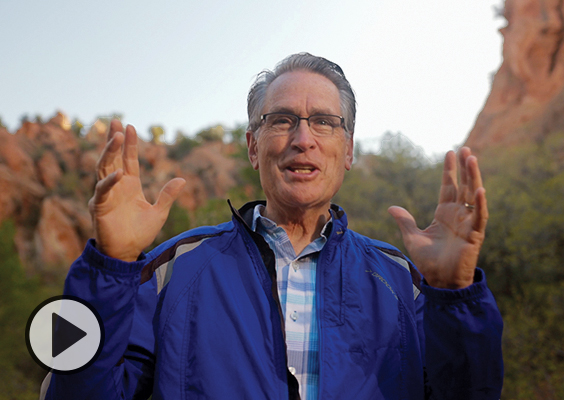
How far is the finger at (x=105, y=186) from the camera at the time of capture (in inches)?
58.7

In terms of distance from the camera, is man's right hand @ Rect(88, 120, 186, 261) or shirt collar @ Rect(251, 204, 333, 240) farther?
shirt collar @ Rect(251, 204, 333, 240)

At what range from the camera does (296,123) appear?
7.80 ft

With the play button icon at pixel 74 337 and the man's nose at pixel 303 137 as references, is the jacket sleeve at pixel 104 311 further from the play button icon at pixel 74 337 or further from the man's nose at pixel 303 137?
the man's nose at pixel 303 137

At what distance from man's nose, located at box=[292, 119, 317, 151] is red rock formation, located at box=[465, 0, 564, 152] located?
107 feet

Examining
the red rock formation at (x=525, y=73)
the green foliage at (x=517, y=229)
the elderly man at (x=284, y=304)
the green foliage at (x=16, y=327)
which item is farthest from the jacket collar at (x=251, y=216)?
the red rock formation at (x=525, y=73)

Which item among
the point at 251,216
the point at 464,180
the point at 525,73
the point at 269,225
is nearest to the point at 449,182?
the point at 464,180

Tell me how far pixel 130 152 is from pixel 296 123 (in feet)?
3.31

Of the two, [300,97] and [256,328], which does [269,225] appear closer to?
[256,328]

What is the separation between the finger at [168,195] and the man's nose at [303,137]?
0.74 metres

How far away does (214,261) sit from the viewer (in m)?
1.92

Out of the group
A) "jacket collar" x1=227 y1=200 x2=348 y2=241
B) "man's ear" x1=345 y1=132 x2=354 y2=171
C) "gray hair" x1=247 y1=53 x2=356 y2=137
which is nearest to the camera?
"jacket collar" x1=227 y1=200 x2=348 y2=241

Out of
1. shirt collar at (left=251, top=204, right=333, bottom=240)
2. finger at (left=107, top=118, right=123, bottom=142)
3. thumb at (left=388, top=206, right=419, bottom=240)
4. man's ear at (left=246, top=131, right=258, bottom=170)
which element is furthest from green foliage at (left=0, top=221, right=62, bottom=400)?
thumb at (left=388, top=206, right=419, bottom=240)

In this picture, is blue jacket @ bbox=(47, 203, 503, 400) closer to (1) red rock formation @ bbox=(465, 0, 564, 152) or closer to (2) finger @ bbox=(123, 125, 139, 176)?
(2) finger @ bbox=(123, 125, 139, 176)

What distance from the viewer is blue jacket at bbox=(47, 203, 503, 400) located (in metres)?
1.54
